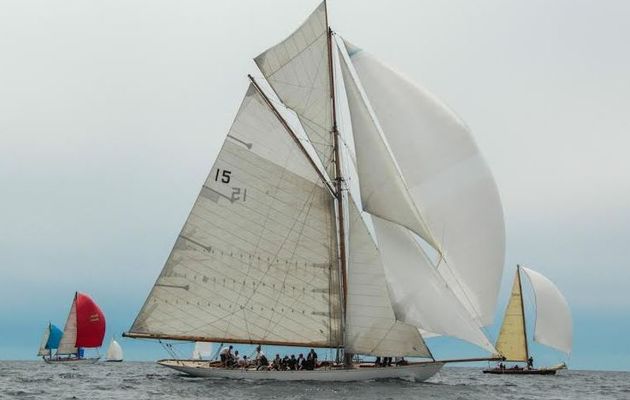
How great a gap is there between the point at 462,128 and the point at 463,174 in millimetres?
1986

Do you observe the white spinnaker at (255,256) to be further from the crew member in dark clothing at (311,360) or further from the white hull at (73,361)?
the white hull at (73,361)

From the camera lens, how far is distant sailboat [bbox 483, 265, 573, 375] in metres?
76.8

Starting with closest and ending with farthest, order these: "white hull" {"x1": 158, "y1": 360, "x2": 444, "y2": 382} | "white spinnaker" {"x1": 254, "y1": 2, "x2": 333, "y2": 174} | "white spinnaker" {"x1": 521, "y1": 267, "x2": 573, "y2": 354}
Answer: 1. "white hull" {"x1": 158, "y1": 360, "x2": 444, "y2": 382}
2. "white spinnaker" {"x1": 254, "y1": 2, "x2": 333, "y2": 174}
3. "white spinnaker" {"x1": 521, "y1": 267, "x2": 573, "y2": 354}

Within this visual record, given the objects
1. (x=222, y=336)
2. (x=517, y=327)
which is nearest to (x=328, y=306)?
(x=222, y=336)

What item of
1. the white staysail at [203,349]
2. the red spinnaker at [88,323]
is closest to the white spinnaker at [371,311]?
the white staysail at [203,349]

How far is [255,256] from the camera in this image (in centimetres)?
4069

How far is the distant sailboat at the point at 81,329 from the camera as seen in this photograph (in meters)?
93.6

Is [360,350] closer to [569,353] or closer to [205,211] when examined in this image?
[205,211]

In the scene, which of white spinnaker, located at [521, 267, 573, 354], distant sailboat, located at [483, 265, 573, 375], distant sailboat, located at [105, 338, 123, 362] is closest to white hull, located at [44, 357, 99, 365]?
distant sailboat, located at [105, 338, 123, 362]

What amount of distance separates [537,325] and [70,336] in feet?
156

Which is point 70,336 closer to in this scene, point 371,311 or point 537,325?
point 537,325

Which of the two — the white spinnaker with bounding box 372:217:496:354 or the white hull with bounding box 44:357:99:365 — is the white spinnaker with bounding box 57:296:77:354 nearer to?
the white hull with bounding box 44:357:99:365

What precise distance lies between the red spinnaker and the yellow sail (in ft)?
137

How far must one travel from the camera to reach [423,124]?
38000 millimetres
